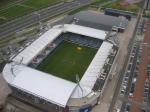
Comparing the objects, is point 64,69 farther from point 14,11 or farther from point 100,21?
point 14,11

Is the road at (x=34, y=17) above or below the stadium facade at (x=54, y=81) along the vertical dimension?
above

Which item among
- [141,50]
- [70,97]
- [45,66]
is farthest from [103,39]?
[70,97]

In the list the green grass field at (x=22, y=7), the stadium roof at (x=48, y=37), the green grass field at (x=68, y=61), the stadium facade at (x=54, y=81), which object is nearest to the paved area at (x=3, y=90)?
the stadium facade at (x=54, y=81)

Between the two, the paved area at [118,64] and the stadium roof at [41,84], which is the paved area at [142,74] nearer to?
the paved area at [118,64]

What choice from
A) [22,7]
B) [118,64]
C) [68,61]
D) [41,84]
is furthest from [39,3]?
[41,84]

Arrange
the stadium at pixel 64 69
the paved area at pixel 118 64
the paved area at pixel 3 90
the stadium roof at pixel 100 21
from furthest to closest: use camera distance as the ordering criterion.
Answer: the stadium roof at pixel 100 21
the paved area at pixel 3 90
the paved area at pixel 118 64
the stadium at pixel 64 69

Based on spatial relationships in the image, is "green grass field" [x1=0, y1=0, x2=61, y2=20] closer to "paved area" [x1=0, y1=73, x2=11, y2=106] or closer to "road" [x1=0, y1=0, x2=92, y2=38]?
"road" [x1=0, y1=0, x2=92, y2=38]
